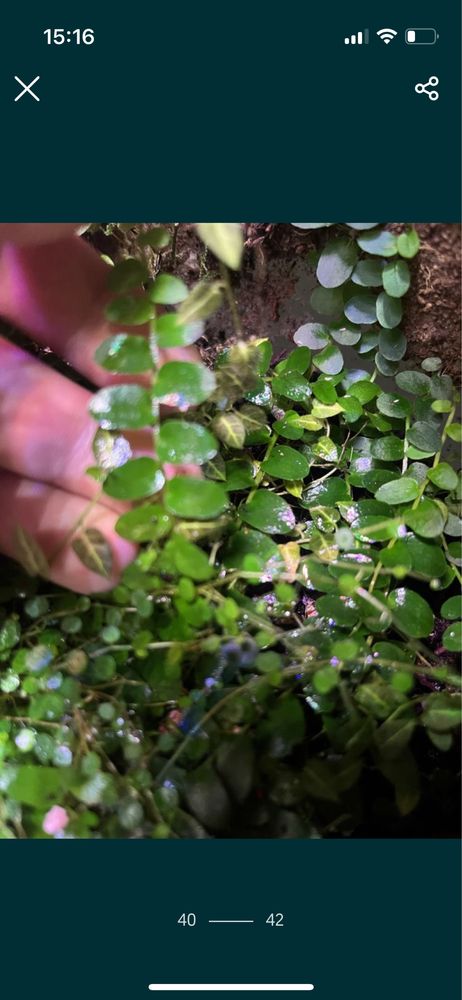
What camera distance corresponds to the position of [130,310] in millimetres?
745

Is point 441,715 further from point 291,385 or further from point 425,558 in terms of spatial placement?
point 291,385

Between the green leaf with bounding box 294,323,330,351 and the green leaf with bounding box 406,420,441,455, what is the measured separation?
0.18 m

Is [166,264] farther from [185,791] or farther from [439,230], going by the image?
[185,791]

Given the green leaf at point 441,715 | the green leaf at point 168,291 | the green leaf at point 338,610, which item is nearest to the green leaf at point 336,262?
the green leaf at point 168,291

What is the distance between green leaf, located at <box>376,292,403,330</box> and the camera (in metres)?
0.90

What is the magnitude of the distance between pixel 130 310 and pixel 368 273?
35 centimetres
